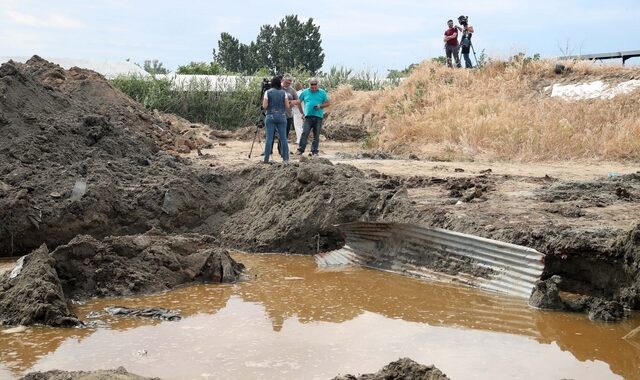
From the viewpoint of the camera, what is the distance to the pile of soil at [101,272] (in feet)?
18.9

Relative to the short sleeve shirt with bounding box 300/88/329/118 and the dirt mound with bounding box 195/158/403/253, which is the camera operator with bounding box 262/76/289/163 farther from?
the dirt mound with bounding box 195/158/403/253

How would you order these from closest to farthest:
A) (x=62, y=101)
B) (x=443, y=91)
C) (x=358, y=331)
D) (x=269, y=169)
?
1. (x=358, y=331)
2. (x=269, y=169)
3. (x=62, y=101)
4. (x=443, y=91)

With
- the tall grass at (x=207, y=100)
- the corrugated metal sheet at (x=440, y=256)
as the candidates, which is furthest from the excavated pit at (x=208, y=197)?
the tall grass at (x=207, y=100)

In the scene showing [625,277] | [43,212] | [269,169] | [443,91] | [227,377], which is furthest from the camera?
[443,91]

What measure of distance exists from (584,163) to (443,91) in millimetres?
6017

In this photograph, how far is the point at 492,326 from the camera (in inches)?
226

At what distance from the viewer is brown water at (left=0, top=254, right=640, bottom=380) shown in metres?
4.80

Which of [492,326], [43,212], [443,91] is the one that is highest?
[443,91]

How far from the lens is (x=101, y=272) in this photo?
682cm

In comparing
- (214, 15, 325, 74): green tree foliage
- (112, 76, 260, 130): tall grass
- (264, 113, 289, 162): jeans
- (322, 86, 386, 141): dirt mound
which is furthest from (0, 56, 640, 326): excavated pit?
(214, 15, 325, 74): green tree foliage

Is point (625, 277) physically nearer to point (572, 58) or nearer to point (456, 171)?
point (456, 171)

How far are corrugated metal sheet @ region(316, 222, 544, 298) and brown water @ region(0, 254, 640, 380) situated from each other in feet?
0.61

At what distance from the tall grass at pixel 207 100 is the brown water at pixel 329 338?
18863 millimetres

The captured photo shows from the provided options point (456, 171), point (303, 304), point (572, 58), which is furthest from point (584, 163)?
point (303, 304)
